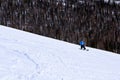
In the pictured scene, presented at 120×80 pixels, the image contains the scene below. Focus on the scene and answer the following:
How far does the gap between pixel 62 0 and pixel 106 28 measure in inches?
1783

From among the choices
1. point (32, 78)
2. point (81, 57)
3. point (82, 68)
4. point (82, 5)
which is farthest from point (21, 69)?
point (82, 5)

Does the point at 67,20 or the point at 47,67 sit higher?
the point at 47,67

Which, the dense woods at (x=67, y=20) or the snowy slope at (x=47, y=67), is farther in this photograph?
the dense woods at (x=67, y=20)

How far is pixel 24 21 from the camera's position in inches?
4053

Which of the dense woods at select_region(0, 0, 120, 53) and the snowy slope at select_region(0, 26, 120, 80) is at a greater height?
the snowy slope at select_region(0, 26, 120, 80)

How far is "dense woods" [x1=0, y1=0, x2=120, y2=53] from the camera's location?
293 ft

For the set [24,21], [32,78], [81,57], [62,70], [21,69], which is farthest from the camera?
[24,21]

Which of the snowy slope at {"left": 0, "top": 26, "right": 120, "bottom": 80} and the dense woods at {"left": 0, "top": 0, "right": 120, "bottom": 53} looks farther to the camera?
the dense woods at {"left": 0, "top": 0, "right": 120, "bottom": 53}

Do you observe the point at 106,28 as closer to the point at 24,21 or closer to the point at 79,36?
the point at 79,36

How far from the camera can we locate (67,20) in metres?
114

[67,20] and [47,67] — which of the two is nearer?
[47,67]

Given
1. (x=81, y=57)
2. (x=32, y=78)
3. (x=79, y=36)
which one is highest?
(x=32, y=78)

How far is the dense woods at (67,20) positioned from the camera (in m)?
89.2

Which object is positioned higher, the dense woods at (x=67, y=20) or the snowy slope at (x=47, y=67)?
the snowy slope at (x=47, y=67)
